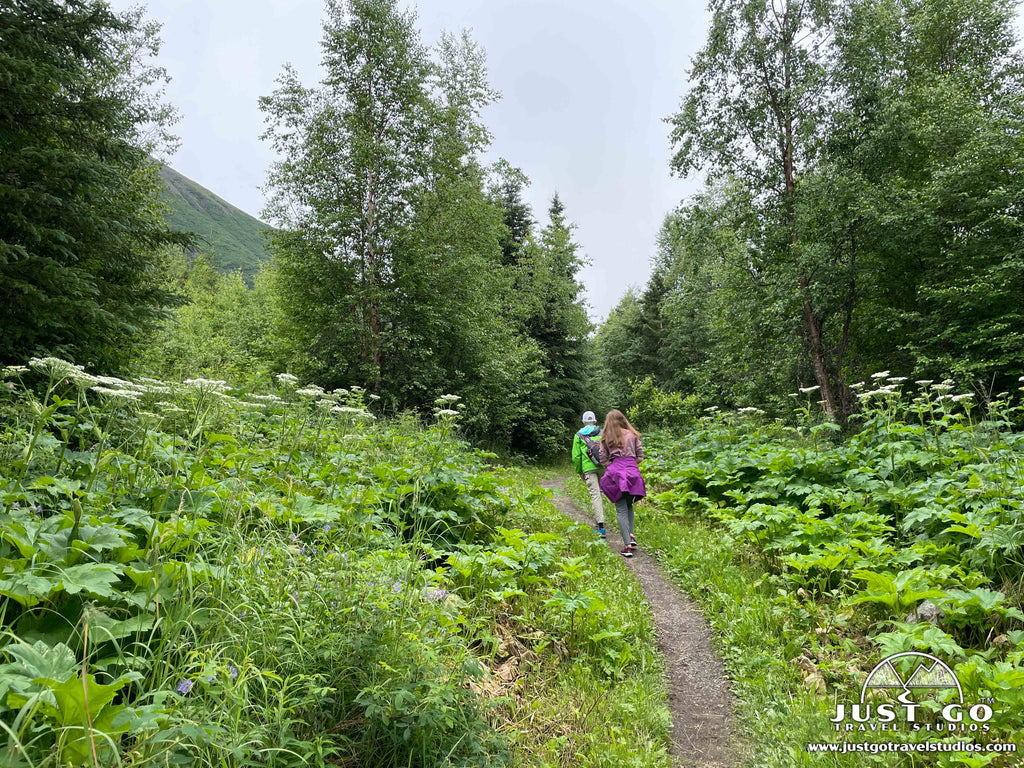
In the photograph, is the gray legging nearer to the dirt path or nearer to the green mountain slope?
the dirt path

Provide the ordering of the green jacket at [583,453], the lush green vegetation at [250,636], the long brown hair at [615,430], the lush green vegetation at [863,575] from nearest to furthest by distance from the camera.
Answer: the lush green vegetation at [250,636] → the lush green vegetation at [863,575] → the long brown hair at [615,430] → the green jacket at [583,453]

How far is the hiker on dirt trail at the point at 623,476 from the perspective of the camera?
691cm

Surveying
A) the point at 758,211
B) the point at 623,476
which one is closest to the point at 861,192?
the point at 758,211

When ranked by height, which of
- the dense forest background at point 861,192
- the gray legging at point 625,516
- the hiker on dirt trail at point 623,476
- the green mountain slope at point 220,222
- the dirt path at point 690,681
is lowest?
the dirt path at point 690,681

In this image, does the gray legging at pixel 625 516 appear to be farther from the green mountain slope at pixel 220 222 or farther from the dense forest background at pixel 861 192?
the green mountain slope at pixel 220 222

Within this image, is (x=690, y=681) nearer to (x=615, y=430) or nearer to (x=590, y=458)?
(x=615, y=430)

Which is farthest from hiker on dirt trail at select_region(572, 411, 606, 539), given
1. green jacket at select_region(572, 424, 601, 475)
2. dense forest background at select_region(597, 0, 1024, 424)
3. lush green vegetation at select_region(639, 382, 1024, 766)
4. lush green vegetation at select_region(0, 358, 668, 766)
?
dense forest background at select_region(597, 0, 1024, 424)

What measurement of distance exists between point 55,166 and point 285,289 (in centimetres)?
794

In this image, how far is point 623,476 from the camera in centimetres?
693

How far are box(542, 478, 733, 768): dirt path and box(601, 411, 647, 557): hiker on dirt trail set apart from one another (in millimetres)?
1076

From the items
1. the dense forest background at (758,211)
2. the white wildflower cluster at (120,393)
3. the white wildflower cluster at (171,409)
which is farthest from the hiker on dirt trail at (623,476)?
the dense forest background at (758,211)

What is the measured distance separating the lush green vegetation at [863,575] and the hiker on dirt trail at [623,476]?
23.3 inches

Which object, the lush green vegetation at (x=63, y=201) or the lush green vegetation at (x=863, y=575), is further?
the lush green vegetation at (x=63, y=201)

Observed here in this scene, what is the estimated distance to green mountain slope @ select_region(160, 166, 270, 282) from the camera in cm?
12400
